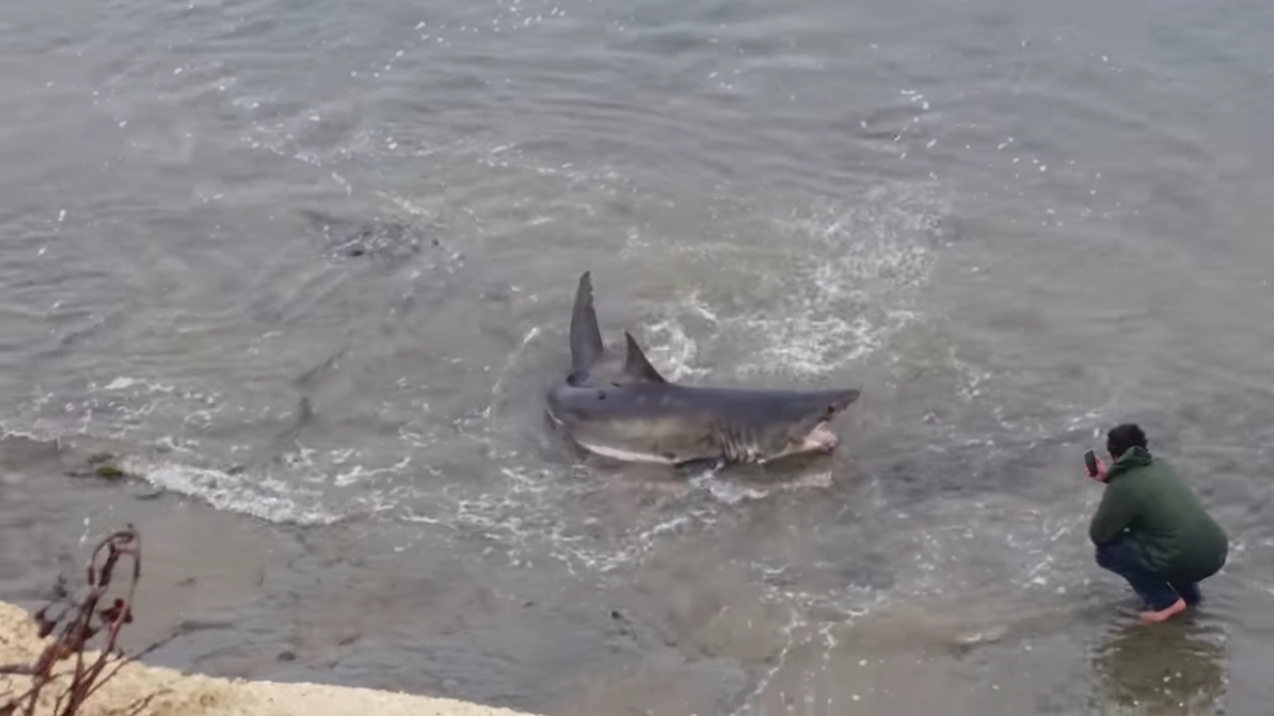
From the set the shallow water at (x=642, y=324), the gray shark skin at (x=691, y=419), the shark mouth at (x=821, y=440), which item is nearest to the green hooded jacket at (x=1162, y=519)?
the shallow water at (x=642, y=324)

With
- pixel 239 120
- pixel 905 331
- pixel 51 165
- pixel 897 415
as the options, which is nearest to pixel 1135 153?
pixel 905 331

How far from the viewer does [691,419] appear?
444 inches

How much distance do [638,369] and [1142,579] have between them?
3905mm

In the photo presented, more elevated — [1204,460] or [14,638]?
[14,638]

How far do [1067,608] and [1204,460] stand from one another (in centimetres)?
203

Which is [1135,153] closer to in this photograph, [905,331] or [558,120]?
[905,331]

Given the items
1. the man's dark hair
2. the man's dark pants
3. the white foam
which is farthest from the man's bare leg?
the white foam

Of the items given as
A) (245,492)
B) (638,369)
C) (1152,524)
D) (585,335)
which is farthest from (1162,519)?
(245,492)

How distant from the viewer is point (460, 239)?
47.8 feet

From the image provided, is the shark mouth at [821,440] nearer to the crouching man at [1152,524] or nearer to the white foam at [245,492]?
the crouching man at [1152,524]

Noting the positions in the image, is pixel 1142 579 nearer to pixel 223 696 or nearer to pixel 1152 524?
pixel 1152 524

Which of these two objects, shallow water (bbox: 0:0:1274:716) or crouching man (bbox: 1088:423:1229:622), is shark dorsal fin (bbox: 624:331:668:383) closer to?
shallow water (bbox: 0:0:1274:716)

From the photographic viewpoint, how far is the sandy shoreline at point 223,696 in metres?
7.36

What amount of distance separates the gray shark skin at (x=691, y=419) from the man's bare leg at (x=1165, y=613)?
104 inches
